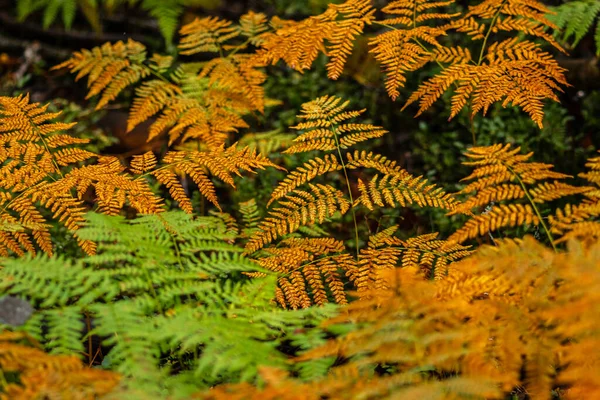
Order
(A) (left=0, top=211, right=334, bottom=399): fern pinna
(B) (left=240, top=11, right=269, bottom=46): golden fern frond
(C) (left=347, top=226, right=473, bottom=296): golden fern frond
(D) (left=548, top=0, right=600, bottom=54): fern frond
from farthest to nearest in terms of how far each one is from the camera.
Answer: (D) (left=548, top=0, right=600, bottom=54): fern frond → (B) (left=240, top=11, right=269, bottom=46): golden fern frond → (C) (left=347, top=226, right=473, bottom=296): golden fern frond → (A) (left=0, top=211, right=334, bottom=399): fern pinna

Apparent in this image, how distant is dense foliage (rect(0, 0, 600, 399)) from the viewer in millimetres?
1770

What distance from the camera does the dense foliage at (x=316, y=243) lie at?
177cm

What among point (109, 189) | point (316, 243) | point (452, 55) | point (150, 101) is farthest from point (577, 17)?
point (109, 189)

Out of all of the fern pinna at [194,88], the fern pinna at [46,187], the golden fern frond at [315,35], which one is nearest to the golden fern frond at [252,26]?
the fern pinna at [194,88]

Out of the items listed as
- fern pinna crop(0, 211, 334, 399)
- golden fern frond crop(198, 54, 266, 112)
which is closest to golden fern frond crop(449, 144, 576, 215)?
fern pinna crop(0, 211, 334, 399)

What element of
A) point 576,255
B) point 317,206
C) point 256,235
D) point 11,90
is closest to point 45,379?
point 256,235

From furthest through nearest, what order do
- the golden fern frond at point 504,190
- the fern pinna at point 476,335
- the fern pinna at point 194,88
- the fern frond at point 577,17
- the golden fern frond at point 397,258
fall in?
the fern frond at point 577,17 → the fern pinna at point 194,88 → the golden fern frond at point 397,258 → the golden fern frond at point 504,190 → the fern pinna at point 476,335

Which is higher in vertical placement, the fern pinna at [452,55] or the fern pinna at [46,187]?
the fern pinna at [452,55]

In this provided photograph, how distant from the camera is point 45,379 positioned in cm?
168

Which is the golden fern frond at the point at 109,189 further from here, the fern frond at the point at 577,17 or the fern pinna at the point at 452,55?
the fern frond at the point at 577,17

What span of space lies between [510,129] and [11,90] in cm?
453

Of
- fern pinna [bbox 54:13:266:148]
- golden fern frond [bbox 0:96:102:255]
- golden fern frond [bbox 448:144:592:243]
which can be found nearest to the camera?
golden fern frond [bbox 448:144:592:243]

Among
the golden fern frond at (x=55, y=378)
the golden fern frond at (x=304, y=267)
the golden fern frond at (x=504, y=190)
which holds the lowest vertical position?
the golden fern frond at (x=304, y=267)

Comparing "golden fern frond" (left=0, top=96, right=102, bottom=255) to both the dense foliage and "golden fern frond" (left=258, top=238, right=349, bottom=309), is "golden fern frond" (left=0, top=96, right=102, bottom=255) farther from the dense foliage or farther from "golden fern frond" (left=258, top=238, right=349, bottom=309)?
"golden fern frond" (left=258, top=238, right=349, bottom=309)
